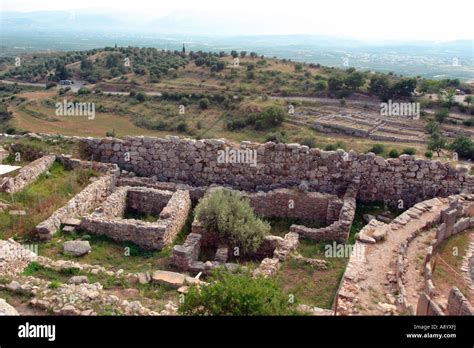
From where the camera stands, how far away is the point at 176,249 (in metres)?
10.9

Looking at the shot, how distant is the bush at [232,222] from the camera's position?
11.5m

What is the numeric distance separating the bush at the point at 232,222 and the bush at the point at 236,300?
433 centimetres

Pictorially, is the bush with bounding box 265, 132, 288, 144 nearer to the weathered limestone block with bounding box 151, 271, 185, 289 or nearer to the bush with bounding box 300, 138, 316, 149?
the bush with bounding box 300, 138, 316, 149

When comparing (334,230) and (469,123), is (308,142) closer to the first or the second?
(469,123)

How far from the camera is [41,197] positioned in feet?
42.2

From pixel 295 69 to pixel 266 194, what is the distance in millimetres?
75477

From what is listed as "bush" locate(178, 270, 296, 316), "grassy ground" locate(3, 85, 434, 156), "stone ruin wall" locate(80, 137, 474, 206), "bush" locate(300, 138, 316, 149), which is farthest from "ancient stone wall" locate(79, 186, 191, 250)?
"grassy ground" locate(3, 85, 434, 156)

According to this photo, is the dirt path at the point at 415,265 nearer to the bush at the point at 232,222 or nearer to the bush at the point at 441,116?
the bush at the point at 232,222

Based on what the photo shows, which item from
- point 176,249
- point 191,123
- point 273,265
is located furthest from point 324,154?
point 191,123

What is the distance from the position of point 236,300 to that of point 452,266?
613cm

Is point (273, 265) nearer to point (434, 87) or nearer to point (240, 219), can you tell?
point (240, 219)

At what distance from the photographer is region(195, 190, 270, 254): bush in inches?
452

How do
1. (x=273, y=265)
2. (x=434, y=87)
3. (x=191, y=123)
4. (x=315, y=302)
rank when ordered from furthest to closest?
(x=434, y=87) < (x=191, y=123) < (x=273, y=265) < (x=315, y=302)

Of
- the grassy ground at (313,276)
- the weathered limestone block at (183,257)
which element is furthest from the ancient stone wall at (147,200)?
the grassy ground at (313,276)
